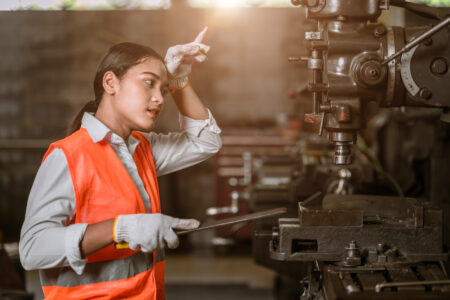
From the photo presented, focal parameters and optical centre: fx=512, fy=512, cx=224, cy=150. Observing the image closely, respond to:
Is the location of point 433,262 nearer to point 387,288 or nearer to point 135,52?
point 387,288

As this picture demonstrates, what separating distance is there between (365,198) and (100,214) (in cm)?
65

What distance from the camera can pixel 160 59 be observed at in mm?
1216

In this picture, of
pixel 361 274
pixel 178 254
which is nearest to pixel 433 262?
pixel 361 274

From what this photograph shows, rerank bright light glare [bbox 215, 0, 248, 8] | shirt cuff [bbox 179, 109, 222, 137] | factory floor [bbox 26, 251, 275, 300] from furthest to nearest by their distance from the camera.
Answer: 1. bright light glare [bbox 215, 0, 248, 8]
2. factory floor [bbox 26, 251, 275, 300]
3. shirt cuff [bbox 179, 109, 222, 137]

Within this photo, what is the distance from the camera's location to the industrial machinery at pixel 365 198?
105cm

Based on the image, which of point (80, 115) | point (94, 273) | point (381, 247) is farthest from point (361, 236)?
point (80, 115)

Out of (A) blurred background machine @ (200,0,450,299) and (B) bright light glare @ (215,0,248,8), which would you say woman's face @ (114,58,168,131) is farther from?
(B) bright light glare @ (215,0,248,8)

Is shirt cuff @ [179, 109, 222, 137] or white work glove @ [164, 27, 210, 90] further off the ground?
white work glove @ [164, 27, 210, 90]

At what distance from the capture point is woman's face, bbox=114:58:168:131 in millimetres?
1169

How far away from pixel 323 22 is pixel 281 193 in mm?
948

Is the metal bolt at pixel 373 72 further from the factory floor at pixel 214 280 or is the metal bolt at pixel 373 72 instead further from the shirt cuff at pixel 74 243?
the factory floor at pixel 214 280

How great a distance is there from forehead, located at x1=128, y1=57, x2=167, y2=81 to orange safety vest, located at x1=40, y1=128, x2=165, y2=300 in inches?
7.3

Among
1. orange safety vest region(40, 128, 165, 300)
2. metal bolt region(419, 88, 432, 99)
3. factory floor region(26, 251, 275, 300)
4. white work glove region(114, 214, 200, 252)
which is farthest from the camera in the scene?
factory floor region(26, 251, 275, 300)

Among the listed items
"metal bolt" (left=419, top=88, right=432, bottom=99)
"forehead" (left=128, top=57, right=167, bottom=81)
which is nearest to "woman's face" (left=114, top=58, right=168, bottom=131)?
"forehead" (left=128, top=57, right=167, bottom=81)
